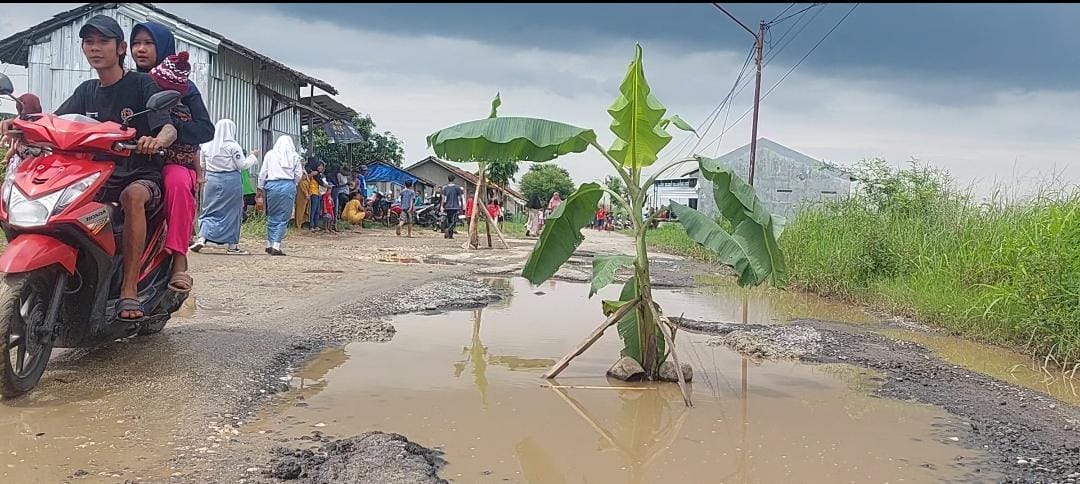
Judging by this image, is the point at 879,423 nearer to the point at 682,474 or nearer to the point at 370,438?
the point at 682,474

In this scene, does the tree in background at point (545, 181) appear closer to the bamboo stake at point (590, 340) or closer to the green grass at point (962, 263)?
the green grass at point (962, 263)

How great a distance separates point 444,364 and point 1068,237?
16.2 ft

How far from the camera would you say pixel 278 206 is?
426 inches

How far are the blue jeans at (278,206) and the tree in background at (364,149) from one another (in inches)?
738

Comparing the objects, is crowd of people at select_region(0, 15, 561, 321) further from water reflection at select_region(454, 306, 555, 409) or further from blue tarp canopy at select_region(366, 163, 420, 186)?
blue tarp canopy at select_region(366, 163, 420, 186)

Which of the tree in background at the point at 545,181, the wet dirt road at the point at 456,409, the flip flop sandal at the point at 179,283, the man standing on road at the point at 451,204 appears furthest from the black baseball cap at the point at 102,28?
the tree in background at the point at 545,181

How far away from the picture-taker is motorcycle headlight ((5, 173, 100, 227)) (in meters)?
3.51

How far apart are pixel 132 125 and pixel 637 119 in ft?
9.24

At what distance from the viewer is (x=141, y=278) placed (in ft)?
14.1

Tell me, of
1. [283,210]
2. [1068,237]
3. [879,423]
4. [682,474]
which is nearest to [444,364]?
[682,474]

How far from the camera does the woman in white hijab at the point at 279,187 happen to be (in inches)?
417

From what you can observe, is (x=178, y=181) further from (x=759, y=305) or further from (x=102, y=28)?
(x=759, y=305)

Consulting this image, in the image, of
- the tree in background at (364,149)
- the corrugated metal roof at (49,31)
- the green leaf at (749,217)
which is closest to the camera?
the green leaf at (749,217)

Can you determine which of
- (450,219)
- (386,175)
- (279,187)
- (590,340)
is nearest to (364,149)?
(386,175)
